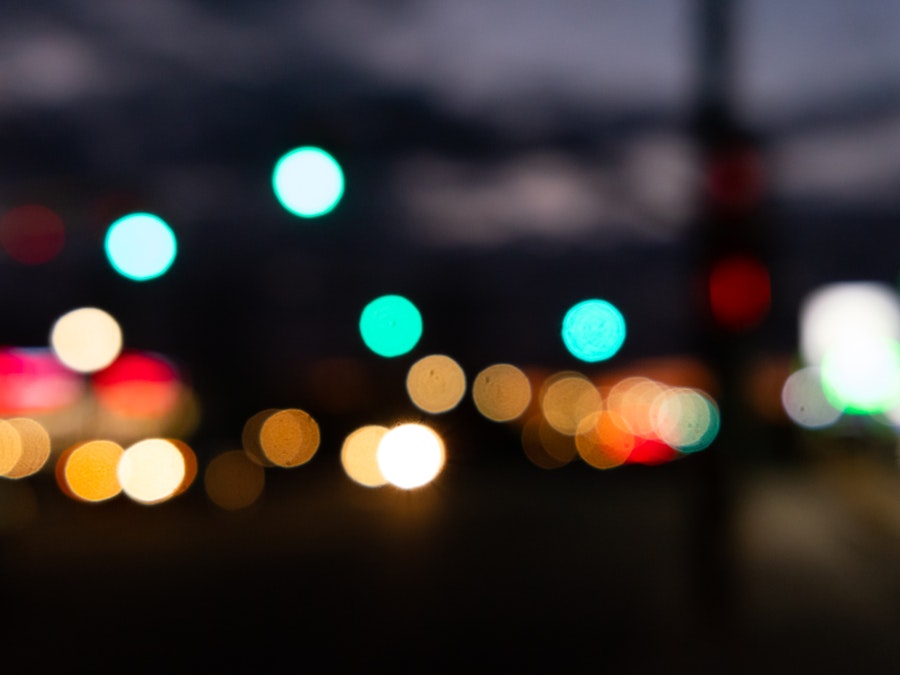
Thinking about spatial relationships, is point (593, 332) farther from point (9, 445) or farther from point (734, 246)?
point (9, 445)

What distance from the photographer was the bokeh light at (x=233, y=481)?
27.1 meters

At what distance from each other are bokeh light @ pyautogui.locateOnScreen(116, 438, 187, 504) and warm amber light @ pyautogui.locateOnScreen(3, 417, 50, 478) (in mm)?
1754

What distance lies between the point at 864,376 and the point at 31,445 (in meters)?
26.4

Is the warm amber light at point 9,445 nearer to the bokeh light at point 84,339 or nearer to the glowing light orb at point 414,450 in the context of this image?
the bokeh light at point 84,339

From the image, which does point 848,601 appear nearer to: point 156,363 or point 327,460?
point 156,363

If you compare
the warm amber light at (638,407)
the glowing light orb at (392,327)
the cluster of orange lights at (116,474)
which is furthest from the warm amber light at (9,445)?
the warm amber light at (638,407)

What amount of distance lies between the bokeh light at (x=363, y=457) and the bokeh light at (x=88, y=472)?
23.7ft

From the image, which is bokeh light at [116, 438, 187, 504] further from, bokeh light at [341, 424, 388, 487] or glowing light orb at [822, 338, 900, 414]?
glowing light orb at [822, 338, 900, 414]

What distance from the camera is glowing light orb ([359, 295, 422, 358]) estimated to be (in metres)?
7.74

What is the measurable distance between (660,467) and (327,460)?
10667mm

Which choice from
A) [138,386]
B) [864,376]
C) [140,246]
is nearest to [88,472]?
[138,386]

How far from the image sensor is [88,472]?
1069 inches

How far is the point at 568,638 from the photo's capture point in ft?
34.9

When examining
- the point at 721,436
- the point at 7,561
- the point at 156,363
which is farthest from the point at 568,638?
the point at 156,363
